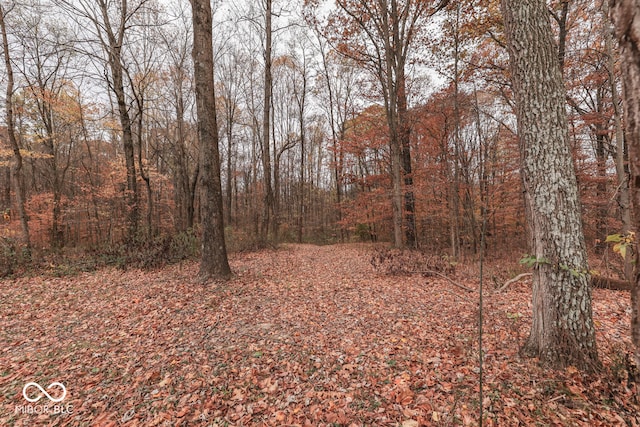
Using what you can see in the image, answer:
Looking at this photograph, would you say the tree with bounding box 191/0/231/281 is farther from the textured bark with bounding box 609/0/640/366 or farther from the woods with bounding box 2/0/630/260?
the textured bark with bounding box 609/0/640/366

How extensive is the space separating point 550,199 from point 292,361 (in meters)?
3.55

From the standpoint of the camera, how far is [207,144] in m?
6.08

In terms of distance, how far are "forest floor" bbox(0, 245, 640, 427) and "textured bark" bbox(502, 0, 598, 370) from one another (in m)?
0.35

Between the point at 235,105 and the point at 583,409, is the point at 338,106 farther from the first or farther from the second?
the point at 583,409

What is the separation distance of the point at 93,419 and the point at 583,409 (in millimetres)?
4708

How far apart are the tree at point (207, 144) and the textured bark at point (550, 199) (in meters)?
5.86

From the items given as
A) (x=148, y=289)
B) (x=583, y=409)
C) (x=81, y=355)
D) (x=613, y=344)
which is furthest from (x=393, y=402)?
(x=148, y=289)

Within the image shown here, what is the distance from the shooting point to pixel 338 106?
68.1ft

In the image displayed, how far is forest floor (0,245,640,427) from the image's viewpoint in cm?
246

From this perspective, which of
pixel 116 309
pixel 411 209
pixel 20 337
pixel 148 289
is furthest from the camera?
pixel 411 209

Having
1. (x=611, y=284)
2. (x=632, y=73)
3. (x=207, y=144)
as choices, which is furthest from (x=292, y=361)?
(x=611, y=284)

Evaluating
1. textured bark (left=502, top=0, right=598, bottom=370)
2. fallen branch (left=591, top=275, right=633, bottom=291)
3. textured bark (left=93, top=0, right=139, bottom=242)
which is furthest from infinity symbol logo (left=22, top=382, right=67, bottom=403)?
fallen branch (left=591, top=275, right=633, bottom=291)

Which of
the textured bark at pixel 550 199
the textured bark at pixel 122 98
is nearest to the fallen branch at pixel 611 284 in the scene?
the textured bark at pixel 550 199

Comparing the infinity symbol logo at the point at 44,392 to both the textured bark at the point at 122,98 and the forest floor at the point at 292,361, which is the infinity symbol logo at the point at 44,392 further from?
the textured bark at the point at 122,98
